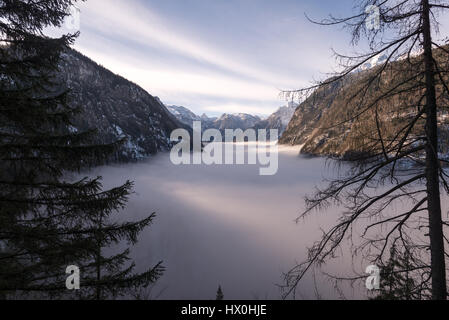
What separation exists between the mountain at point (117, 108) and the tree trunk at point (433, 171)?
144775 millimetres

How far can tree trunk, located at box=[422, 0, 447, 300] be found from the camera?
325cm

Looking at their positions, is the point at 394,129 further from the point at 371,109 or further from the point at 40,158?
the point at 40,158

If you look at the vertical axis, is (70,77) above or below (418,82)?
above

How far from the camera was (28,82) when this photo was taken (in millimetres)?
4363

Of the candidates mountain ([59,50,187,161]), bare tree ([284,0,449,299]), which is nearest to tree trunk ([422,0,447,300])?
bare tree ([284,0,449,299])

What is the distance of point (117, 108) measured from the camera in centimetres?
15750

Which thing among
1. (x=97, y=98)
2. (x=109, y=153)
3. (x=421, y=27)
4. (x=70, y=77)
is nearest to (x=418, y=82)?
(x=421, y=27)

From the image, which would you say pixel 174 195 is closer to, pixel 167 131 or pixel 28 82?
pixel 167 131

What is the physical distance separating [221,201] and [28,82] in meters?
172

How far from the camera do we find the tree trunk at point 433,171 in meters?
3.25

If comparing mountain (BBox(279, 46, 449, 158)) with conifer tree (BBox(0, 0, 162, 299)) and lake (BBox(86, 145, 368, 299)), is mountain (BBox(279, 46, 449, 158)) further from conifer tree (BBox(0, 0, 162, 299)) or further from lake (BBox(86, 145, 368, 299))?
lake (BBox(86, 145, 368, 299))

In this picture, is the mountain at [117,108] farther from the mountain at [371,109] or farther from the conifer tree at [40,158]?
the mountain at [371,109]

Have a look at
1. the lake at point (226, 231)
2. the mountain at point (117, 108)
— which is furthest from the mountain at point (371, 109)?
the mountain at point (117, 108)

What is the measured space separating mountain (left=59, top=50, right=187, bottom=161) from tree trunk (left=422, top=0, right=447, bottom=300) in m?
145
